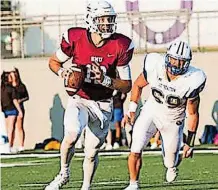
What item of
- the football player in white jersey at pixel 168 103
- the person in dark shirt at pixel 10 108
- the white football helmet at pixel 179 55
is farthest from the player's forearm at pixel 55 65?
the person in dark shirt at pixel 10 108

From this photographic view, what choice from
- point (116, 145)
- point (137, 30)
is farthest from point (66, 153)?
point (137, 30)

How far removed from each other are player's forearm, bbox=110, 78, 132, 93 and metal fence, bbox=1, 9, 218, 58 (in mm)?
10279

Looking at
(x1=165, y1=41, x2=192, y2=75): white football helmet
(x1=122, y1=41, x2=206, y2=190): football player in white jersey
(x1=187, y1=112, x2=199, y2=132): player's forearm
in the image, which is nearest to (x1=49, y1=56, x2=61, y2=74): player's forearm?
(x1=122, y1=41, x2=206, y2=190): football player in white jersey

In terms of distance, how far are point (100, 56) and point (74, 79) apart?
382 mm

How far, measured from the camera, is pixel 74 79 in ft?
25.5

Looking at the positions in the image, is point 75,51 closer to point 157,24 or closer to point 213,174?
point 213,174

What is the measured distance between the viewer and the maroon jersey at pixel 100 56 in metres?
8.00

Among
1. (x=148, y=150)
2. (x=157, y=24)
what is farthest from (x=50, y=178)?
(x=157, y=24)

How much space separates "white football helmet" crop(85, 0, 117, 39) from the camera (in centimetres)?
797

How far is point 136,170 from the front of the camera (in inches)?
320

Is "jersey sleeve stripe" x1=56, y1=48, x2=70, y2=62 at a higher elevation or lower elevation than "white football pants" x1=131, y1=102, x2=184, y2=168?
higher

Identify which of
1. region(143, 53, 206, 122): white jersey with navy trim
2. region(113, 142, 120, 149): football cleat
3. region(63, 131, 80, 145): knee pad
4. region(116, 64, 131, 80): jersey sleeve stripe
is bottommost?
region(113, 142, 120, 149): football cleat

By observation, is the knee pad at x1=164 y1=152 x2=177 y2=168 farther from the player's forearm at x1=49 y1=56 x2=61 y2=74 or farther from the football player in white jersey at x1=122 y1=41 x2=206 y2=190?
the player's forearm at x1=49 y1=56 x2=61 y2=74

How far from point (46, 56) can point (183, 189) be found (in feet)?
35.2
